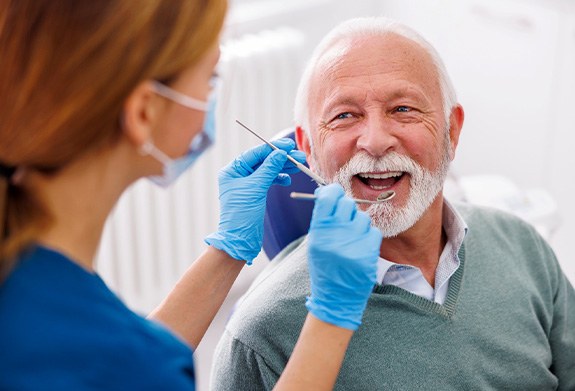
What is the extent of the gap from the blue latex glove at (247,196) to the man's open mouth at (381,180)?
126 millimetres

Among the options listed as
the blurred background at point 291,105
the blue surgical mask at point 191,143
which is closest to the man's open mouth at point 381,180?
the blue surgical mask at point 191,143

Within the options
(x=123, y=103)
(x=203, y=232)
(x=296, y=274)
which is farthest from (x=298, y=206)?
(x=203, y=232)

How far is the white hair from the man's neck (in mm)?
199

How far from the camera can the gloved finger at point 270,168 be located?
161 centimetres

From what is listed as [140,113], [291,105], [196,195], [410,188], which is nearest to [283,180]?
[410,188]

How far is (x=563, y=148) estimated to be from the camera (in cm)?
327

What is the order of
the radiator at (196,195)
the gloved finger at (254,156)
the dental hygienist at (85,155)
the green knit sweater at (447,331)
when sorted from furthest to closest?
the radiator at (196,195)
the gloved finger at (254,156)
the green knit sweater at (447,331)
the dental hygienist at (85,155)

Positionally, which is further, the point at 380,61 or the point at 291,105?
the point at 291,105

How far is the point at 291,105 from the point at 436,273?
67.9 inches

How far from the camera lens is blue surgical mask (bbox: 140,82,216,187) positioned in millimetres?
1087

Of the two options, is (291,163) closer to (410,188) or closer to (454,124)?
(410,188)

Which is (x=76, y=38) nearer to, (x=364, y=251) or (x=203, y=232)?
(x=364, y=251)

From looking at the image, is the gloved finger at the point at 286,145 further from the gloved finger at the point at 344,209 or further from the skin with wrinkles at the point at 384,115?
the gloved finger at the point at 344,209

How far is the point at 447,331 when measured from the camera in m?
1.60
